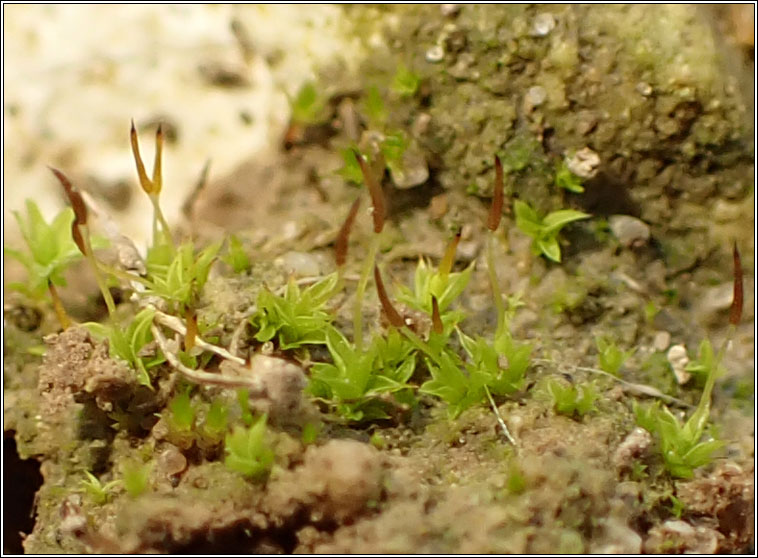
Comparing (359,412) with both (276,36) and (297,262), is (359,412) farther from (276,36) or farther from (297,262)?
(276,36)

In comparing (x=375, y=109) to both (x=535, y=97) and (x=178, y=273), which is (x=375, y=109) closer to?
(x=535, y=97)

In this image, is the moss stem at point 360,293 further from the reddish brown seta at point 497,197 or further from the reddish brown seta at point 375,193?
the reddish brown seta at point 497,197

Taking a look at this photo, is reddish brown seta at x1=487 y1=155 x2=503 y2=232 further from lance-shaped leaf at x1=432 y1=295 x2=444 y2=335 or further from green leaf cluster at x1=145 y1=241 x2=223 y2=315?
green leaf cluster at x1=145 y1=241 x2=223 y2=315

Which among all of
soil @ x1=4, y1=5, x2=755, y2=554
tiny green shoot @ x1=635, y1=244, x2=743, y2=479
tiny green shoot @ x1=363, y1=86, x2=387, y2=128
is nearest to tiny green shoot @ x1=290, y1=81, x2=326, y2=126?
soil @ x1=4, y1=5, x2=755, y2=554

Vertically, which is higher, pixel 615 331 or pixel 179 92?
pixel 179 92

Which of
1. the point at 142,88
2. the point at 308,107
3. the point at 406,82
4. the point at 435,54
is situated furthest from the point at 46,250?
the point at 435,54

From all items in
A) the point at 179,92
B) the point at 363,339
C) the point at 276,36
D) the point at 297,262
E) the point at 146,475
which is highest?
the point at 276,36

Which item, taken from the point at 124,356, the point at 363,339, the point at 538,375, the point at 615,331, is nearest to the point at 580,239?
the point at 615,331
